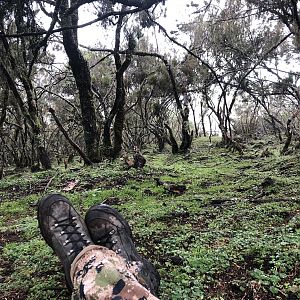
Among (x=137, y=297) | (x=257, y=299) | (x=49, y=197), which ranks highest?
(x=49, y=197)

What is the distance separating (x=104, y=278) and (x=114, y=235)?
2.31 feet

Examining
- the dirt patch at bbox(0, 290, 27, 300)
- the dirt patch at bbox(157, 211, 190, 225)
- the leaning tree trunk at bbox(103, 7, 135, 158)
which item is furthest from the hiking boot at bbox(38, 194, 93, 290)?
the leaning tree trunk at bbox(103, 7, 135, 158)

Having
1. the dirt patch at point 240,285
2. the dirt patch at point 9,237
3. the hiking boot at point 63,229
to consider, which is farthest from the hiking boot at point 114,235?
the dirt patch at point 9,237

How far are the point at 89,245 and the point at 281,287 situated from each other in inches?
52.6

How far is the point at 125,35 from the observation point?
917 cm

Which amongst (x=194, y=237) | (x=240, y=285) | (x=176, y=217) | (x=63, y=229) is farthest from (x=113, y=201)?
(x=240, y=285)

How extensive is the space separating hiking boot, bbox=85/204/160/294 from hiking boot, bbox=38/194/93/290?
0.27ft

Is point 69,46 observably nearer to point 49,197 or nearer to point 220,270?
point 49,197

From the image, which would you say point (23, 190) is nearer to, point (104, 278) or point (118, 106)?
point (118, 106)

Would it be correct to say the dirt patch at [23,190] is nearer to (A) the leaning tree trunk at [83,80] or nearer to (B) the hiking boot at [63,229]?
(A) the leaning tree trunk at [83,80]

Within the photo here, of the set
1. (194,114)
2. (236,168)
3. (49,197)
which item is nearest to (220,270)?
(49,197)

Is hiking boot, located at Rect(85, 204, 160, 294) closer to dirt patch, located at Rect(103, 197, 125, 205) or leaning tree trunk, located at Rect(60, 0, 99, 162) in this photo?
dirt patch, located at Rect(103, 197, 125, 205)

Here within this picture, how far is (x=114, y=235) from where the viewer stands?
→ 8.89ft

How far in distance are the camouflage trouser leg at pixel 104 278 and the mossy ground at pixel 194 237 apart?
506 mm
